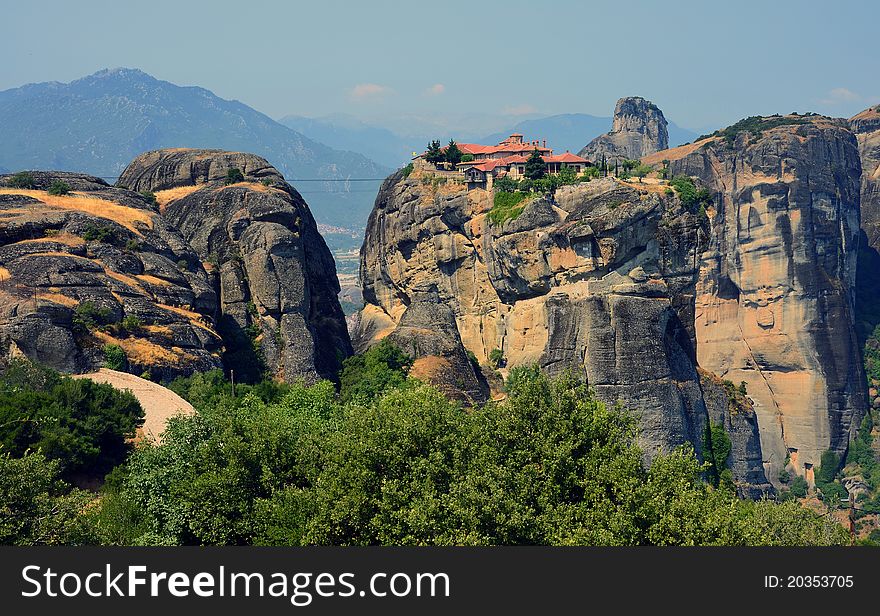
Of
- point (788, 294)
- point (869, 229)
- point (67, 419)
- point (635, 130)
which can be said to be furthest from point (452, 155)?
point (635, 130)

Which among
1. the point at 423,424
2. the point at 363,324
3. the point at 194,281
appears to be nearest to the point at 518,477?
Result: the point at 423,424

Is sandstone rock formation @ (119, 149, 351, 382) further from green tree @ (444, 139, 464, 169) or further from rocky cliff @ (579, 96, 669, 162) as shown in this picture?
rocky cliff @ (579, 96, 669, 162)

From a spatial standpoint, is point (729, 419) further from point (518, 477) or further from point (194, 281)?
point (518, 477)

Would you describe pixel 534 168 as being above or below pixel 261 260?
above

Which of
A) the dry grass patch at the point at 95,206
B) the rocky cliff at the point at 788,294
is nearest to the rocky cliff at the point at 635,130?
the rocky cliff at the point at 788,294

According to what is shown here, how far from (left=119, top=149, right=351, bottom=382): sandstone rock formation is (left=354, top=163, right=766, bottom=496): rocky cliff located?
6.52 metres

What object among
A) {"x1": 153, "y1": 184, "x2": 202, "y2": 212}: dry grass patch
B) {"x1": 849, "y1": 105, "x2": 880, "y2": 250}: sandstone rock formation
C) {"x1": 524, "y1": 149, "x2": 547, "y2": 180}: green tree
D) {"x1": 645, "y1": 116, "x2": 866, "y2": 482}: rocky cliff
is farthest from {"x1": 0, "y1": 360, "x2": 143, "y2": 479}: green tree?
{"x1": 849, "y1": 105, "x2": 880, "y2": 250}: sandstone rock formation

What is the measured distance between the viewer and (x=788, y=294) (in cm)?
10981

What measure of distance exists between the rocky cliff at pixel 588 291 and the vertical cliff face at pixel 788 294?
2733 cm

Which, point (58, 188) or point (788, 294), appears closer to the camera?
point (58, 188)

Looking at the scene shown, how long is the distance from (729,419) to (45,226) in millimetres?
48912

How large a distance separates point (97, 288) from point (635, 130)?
120 meters

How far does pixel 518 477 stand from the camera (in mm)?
32656

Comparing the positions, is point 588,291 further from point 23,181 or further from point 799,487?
point 799,487
